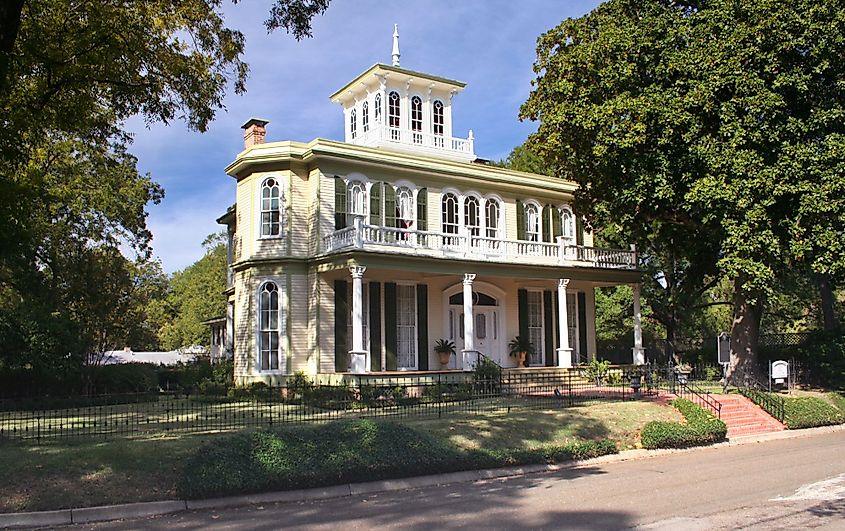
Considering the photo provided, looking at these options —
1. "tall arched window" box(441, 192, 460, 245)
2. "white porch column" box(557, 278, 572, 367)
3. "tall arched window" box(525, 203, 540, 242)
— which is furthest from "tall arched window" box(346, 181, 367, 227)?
"white porch column" box(557, 278, 572, 367)

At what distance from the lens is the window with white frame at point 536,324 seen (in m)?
31.9

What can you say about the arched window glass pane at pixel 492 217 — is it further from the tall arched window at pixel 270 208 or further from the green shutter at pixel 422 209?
the tall arched window at pixel 270 208

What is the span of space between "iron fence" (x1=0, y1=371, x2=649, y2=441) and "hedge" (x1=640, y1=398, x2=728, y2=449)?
2632 mm

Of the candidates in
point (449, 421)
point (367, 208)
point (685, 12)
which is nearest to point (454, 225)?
point (367, 208)

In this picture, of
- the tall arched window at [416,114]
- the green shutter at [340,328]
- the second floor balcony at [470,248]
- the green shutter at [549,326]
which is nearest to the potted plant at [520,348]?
the green shutter at [549,326]

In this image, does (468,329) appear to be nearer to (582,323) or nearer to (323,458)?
(582,323)

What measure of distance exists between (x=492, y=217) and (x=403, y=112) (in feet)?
19.2

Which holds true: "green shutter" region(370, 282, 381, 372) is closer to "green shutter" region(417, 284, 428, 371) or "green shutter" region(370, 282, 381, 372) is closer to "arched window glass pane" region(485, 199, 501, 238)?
"green shutter" region(417, 284, 428, 371)

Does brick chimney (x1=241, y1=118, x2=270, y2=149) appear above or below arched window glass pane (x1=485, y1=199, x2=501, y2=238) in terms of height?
above

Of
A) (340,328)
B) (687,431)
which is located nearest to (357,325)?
(340,328)

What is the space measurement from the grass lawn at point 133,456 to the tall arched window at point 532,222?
14.7 metres

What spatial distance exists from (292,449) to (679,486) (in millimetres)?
6372

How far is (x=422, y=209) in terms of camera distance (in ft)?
96.6

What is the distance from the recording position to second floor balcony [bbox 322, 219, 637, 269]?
85.4 ft
